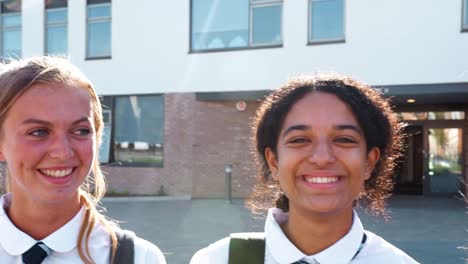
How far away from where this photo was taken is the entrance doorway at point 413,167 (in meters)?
14.3

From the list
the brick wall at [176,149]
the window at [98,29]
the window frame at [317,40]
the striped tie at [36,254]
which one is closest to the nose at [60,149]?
the striped tie at [36,254]

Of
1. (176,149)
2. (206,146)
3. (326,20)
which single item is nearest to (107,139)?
(176,149)

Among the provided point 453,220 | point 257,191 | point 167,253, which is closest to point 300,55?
point 453,220

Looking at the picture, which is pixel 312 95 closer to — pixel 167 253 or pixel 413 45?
pixel 167 253

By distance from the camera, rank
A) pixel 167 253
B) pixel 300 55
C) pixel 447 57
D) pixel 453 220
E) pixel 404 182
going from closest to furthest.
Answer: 1. pixel 167 253
2. pixel 453 220
3. pixel 447 57
4. pixel 300 55
5. pixel 404 182

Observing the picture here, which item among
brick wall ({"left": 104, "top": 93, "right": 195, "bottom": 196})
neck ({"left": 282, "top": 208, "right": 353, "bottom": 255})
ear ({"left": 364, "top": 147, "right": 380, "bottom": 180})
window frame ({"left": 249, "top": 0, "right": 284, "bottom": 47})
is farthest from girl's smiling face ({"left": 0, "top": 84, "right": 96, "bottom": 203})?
brick wall ({"left": 104, "top": 93, "right": 195, "bottom": 196})

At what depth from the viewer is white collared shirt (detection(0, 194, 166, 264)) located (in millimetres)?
1876

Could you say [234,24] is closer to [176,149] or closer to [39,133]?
[176,149]

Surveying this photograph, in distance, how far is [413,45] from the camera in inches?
427

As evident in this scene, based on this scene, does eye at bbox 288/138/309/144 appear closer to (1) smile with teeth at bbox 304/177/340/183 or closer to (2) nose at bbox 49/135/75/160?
(1) smile with teeth at bbox 304/177/340/183

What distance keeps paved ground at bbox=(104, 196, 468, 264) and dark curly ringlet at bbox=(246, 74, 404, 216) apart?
450 centimetres

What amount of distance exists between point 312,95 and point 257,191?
73 centimetres

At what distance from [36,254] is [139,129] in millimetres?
12358

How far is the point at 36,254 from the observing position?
186cm
